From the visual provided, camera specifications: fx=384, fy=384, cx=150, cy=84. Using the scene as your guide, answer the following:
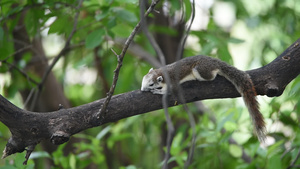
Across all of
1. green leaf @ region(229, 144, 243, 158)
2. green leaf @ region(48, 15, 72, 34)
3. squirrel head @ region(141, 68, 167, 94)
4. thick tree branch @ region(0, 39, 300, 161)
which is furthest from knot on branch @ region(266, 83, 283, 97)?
green leaf @ region(48, 15, 72, 34)

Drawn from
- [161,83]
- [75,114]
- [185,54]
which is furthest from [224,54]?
[75,114]

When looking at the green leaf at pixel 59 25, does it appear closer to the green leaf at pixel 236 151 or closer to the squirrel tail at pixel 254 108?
the squirrel tail at pixel 254 108

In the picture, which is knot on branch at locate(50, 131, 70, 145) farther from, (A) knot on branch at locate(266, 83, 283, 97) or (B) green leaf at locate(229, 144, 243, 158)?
(B) green leaf at locate(229, 144, 243, 158)

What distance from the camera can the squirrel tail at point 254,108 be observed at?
7.86 feet

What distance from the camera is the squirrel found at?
7.84 ft

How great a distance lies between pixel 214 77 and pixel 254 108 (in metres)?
0.33

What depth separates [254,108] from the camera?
2.50 meters

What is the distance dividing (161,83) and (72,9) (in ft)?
3.10

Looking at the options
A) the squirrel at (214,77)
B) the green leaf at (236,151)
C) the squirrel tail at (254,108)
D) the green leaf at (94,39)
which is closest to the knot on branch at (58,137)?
the squirrel at (214,77)

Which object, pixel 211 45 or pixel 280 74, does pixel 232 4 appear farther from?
pixel 280 74

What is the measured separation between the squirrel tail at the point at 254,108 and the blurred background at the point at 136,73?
0.31 meters

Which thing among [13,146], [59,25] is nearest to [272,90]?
[13,146]

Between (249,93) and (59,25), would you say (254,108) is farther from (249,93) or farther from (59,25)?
(59,25)

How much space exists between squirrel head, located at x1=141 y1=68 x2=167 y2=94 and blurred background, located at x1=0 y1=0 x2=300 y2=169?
0.16 metres
